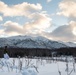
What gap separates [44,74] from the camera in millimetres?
8000

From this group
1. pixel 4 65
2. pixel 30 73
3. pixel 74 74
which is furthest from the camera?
pixel 4 65

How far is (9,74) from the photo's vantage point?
7.87 meters

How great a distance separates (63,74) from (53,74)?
15.6 inches

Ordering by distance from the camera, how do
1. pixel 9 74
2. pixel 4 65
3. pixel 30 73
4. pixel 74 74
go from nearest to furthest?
pixel 30 73 → pixel 9 74 → pixel 74 74 → pixel 4 65

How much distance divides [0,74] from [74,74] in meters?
2.52

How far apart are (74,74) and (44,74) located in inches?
44.7

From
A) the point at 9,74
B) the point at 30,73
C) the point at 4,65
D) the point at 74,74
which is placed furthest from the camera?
the point at 4,65

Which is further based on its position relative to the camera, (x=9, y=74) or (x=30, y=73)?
(x=9, y=74)

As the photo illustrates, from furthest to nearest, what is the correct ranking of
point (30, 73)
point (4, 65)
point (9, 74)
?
point (4, 65) < point (9, 74) < point (30, 73)

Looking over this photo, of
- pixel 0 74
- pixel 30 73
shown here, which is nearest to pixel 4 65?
pixel 0 74

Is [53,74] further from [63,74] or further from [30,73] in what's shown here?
[30,73]

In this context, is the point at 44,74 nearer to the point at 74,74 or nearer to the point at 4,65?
the point at 74,74

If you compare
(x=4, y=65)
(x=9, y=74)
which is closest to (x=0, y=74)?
(x=9, y=74)

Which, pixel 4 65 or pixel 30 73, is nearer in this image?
pixel 30 73
